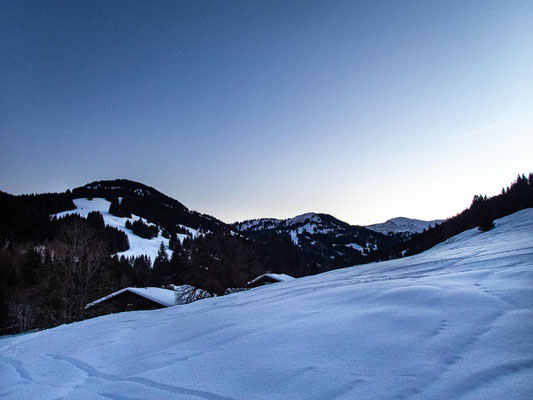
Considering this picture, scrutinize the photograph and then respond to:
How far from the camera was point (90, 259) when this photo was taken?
21125mm

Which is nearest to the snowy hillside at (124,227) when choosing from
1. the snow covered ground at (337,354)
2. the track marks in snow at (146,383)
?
the snow covered ground at (337,354)

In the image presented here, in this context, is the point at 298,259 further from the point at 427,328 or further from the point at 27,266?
the point at 427,328

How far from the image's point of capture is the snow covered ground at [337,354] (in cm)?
146

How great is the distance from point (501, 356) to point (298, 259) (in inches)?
3757

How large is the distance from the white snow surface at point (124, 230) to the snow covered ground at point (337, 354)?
9609 cm

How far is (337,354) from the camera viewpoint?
6.28 feet

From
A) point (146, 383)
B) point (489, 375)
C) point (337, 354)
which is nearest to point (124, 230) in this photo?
point (146, 383)

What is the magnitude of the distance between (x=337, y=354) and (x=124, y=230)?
125 meters

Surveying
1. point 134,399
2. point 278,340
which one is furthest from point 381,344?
point 134,399

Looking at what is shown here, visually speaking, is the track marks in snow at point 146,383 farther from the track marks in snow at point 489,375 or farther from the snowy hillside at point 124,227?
the snowy hillside at point 124,227

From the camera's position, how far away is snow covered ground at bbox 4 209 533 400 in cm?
146

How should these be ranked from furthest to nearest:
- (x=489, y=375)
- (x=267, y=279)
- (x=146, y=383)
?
1. (x=267, y=279)
2. (x=146, y=383)
3. (x=489, y=375)

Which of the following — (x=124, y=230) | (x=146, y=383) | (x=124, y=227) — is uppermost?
(x=124, y=227)

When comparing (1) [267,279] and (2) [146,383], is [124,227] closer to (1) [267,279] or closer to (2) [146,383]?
(1) [267,279]
